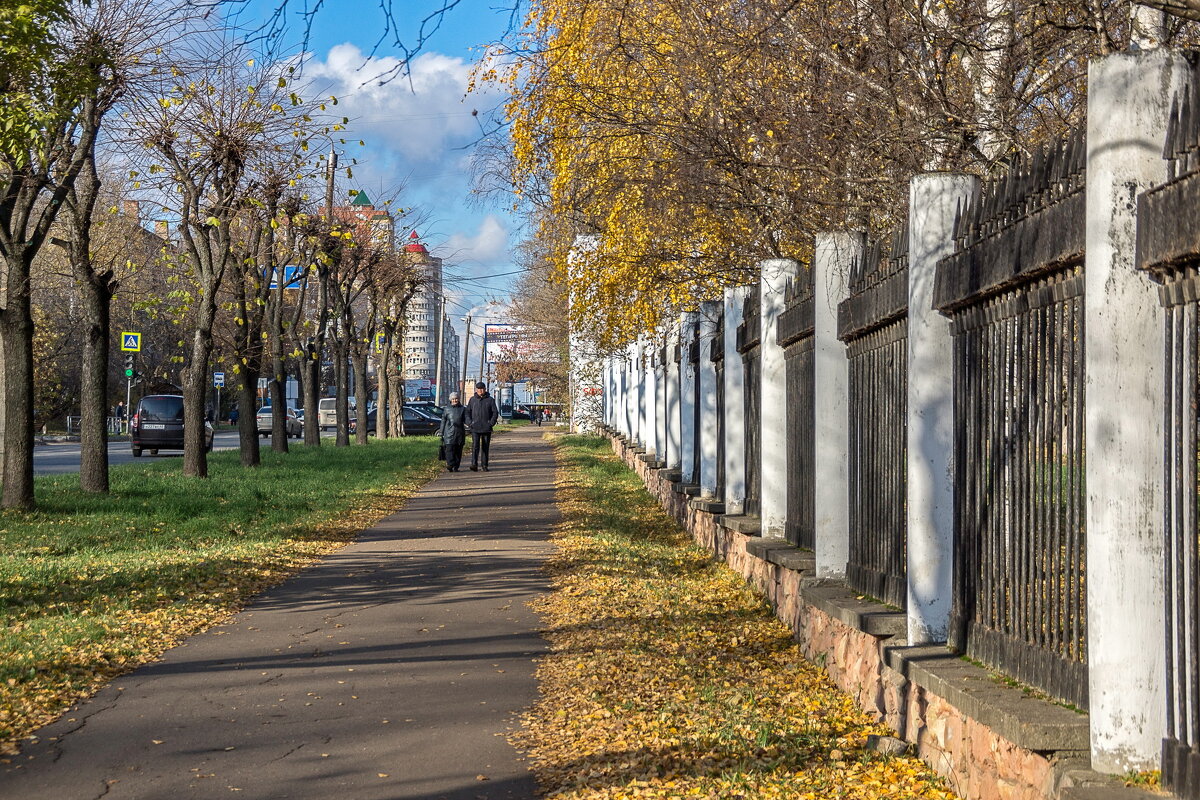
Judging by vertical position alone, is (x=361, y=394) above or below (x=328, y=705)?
above

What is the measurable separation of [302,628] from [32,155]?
9.99 metres

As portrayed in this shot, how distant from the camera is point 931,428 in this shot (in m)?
5.87

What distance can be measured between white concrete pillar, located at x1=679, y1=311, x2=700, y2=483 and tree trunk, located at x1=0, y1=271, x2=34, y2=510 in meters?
7.72

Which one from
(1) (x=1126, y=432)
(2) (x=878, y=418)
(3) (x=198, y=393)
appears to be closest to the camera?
(1) (x=1126, y=432)

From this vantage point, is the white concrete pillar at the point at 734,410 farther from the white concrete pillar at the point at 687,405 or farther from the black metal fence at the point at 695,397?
the white concrete pillar at the point at 687,405

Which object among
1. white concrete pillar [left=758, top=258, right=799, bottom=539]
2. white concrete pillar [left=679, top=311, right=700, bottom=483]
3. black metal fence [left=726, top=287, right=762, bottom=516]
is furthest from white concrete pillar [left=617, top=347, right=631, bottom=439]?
white concrete pillar [left=758, top=258, right=799, bottom=539]

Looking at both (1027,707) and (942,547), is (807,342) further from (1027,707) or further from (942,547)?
(1027,707)

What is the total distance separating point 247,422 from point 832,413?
20549mm

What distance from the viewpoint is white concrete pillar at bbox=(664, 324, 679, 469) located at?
706 inches

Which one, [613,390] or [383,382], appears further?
[383,382]

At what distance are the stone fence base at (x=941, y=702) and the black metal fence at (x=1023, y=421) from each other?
0.17 m

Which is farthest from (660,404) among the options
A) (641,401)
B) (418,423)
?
(418,423)

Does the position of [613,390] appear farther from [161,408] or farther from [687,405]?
[687,405]

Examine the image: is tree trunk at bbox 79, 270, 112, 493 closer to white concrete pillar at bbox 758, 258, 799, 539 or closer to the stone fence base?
white concrete pillar at bbox 758, 258, 799, 539
